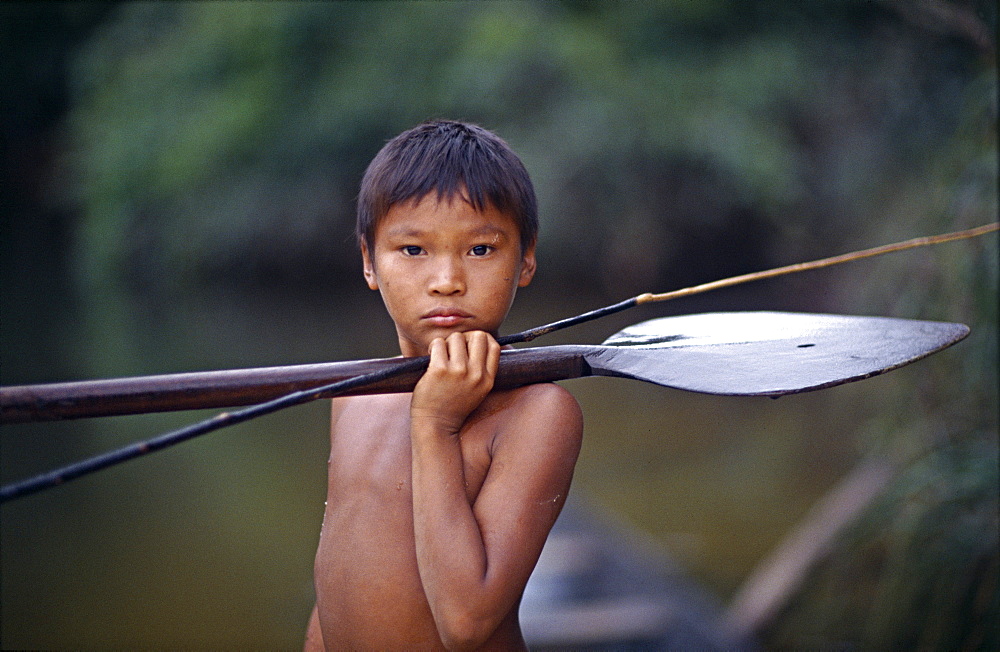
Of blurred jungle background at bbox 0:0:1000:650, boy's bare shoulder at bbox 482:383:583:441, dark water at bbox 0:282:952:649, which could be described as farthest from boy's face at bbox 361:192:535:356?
dark water at bbox 0:282:952:649

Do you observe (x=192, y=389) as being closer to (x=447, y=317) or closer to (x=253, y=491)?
(x=447, y=317)

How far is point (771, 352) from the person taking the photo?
1.25 m

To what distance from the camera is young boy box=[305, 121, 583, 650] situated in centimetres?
111

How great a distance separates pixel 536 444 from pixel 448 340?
17cm

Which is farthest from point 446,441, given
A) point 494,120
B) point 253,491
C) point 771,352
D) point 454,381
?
point 494,120

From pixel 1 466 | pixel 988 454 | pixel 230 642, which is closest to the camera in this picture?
pixel 988 454

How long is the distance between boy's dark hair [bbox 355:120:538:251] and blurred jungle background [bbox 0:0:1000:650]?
1.68 m

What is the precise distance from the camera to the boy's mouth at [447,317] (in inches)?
47.1

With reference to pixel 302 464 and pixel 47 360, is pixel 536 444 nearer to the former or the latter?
pixel 302 464

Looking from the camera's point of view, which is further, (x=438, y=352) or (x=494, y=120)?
(x=494, y=120)

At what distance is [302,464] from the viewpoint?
22.5 feet

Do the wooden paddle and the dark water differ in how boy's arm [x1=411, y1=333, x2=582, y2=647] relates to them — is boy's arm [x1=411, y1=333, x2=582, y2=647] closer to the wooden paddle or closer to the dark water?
the wooden paddle

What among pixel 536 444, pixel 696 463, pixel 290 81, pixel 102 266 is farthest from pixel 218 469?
pixel 536 444

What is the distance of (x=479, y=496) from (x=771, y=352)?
1.42ft
